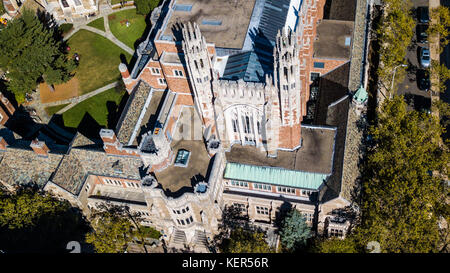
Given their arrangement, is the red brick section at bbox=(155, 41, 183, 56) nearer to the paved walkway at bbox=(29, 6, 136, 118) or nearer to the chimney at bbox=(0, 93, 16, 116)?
the paved walkway at bbox=(29, 6, 136, 118)

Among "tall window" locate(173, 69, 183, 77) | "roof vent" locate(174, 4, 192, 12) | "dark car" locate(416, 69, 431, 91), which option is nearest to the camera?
"tall window" locate(173, 69, 183, 77)

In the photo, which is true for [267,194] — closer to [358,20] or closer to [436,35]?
[358,20]

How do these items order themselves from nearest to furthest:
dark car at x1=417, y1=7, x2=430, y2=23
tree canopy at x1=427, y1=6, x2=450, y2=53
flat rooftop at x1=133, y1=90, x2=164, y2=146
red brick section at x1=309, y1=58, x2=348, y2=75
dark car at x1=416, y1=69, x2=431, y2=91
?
flat rooftop at x1=133, y1=90, x2=164, y2=146 → red brick section at x1=309, y1=58, x2=348, y2=75 → dark car at x1=416, y1=69, x2=431, y2=91 → tree canopy at x1=427, y1=6, x2=450, y2=53 → dark car at x1=417, y1=7, x2=430, y2=23

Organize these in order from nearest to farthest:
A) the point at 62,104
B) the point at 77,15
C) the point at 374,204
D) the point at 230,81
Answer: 1. the point at 230,81
2. the point at 374,204
3. the point at 62,104
4. the point at 77,15

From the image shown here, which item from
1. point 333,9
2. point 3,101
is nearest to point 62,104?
point 3,101

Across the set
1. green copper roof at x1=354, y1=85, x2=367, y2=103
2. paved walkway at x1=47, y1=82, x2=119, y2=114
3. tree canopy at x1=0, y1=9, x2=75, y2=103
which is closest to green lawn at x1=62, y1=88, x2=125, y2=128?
paved walkway at x1=47, y1=82, x2=119, y2=114
